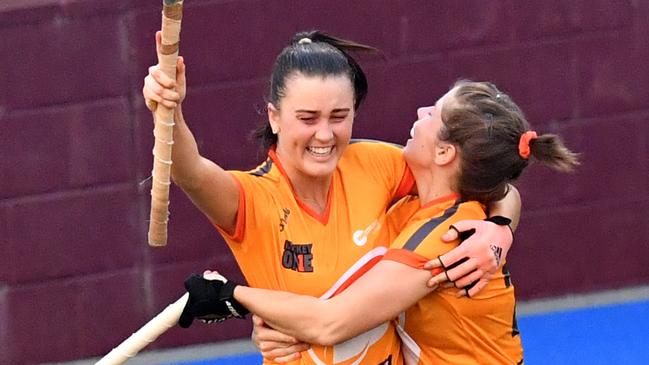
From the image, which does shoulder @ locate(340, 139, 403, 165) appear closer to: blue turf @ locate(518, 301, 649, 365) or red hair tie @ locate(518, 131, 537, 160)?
red hair tie @ locate(518, 131, 537, 160)

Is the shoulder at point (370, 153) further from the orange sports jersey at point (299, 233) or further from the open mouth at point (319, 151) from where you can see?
the open mouth at point (319, 151)

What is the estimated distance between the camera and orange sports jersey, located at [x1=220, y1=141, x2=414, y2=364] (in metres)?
2.76

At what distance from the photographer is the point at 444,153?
9.34ft

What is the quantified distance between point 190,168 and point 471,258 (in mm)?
649

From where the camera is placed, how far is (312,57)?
2787 millimetres

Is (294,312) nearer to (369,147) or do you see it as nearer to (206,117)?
(369,147)

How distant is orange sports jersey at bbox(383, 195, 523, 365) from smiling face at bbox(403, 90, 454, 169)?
0.10 metres

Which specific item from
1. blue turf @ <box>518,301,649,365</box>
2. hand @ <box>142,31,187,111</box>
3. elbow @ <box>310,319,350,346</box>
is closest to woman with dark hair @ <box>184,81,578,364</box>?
elbow @ <box>310,319,350,346</box>

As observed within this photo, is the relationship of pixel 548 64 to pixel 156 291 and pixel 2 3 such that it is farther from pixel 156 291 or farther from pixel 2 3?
pixel 2 3

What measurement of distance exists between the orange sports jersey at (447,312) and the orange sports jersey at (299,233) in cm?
8

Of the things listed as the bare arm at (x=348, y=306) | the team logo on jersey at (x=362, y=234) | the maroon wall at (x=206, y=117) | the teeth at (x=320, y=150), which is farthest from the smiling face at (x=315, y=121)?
the maroon wall at (x=206, y=117)

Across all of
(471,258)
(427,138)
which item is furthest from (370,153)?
(471,258)

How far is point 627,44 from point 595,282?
38.1 inches

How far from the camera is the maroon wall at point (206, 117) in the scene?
15.8 ft
